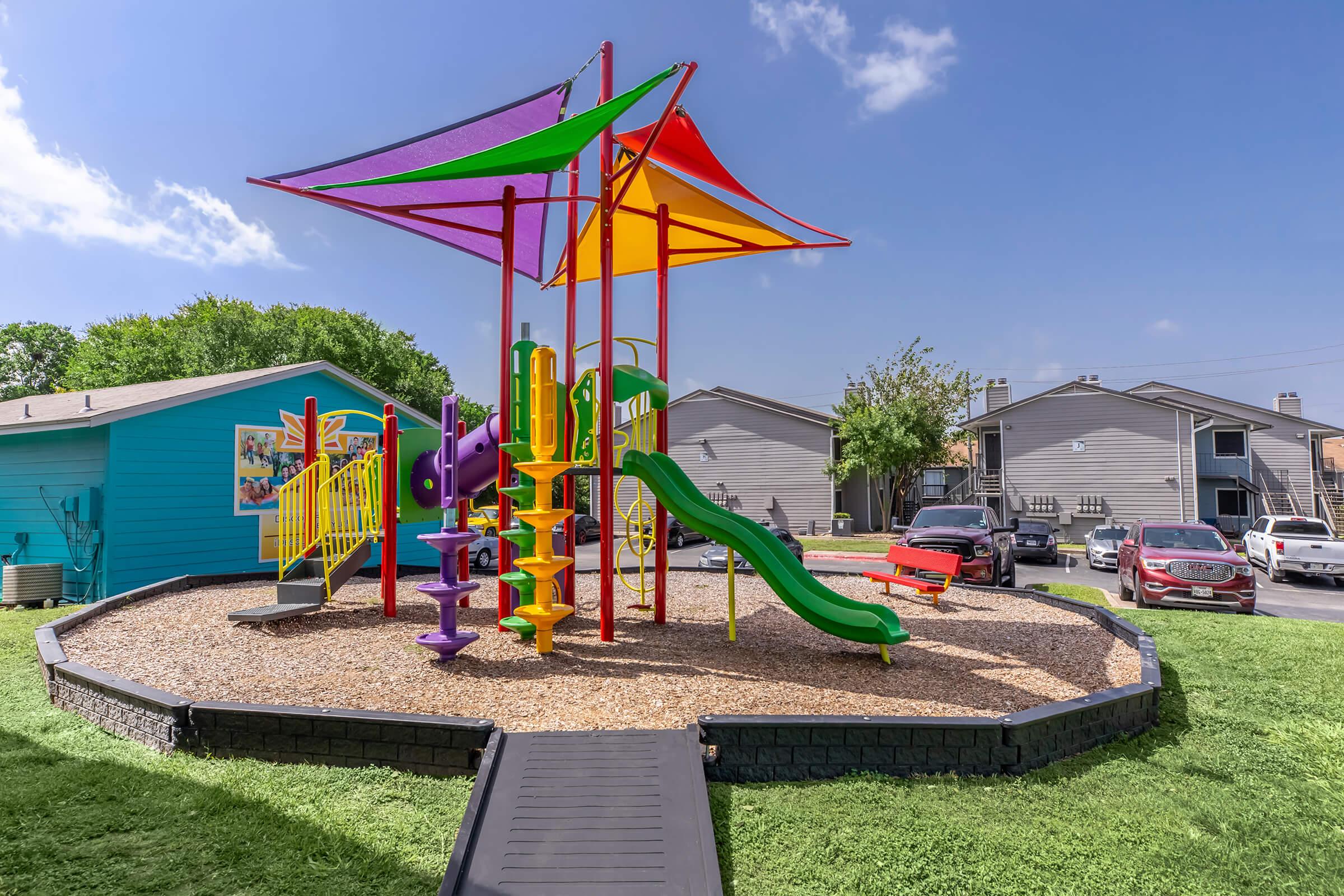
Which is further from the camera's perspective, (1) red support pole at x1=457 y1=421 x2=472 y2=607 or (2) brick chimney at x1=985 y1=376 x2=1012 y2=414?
(2) brick chimney at x1=985 y1=376 x2=1012 y2=414

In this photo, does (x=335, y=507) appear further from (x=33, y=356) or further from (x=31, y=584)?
(x=33, y=356)

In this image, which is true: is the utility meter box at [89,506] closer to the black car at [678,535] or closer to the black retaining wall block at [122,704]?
the black retaining wall block at [122,704]

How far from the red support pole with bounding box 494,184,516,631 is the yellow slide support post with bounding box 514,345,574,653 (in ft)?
2.52

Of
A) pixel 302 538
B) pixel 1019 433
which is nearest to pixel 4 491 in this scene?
pixel 302 538

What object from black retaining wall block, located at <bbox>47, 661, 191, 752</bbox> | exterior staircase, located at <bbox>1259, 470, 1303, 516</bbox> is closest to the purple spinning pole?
black retaining wall block, located at <bbox>47, 661, 191, 752</bbox>

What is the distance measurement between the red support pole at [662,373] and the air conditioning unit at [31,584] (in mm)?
11542

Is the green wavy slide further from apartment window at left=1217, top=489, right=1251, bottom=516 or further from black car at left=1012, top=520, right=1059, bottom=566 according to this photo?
apartment window at left=1217, top=489, right=1251, bottom=516

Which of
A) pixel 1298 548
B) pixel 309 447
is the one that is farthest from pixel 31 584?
pixel 1298 548

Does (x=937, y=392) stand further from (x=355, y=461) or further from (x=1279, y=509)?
(x=355, y=461)

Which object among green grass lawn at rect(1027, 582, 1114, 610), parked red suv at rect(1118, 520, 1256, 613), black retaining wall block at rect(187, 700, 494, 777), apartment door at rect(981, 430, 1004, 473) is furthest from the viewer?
apartment door at rect(981, 430, 1004, 473)

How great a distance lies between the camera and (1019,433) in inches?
1165

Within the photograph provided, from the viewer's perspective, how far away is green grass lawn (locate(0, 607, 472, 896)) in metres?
3.07

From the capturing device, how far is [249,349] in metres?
34.2

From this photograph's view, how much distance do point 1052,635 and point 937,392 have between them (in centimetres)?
2945
